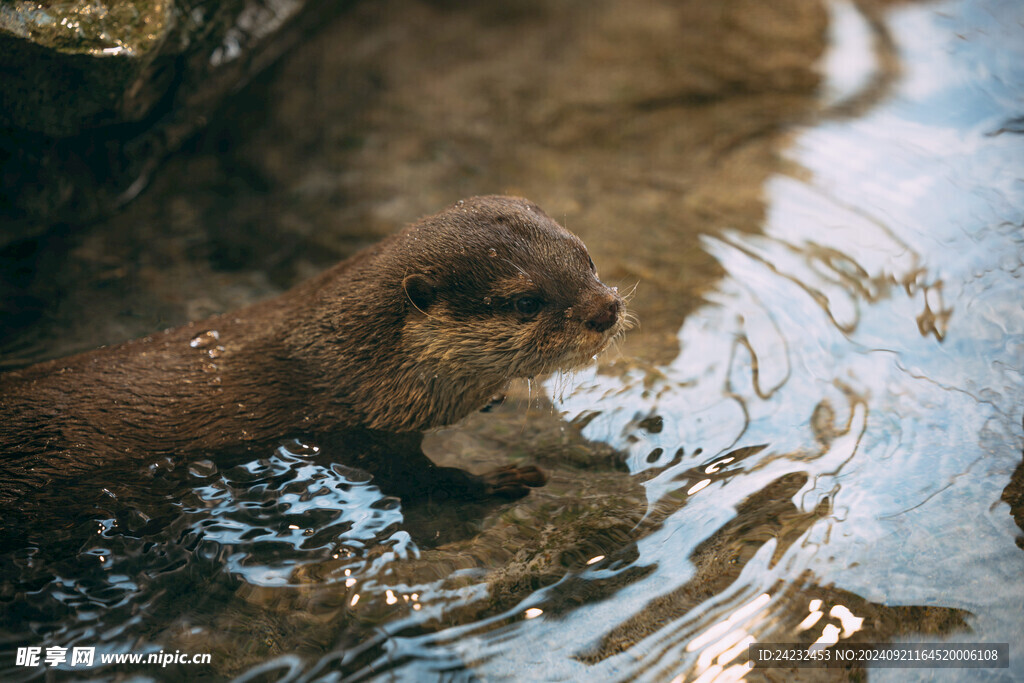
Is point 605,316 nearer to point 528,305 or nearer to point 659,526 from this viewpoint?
point 528,305

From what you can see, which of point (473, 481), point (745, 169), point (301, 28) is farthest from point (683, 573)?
point (301, 28)

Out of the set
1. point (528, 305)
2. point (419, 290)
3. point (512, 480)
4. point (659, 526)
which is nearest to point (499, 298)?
point (528, 305)

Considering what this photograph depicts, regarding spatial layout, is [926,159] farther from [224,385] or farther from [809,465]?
[224,385]

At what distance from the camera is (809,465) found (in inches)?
92.9

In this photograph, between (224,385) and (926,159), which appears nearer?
(224,385)

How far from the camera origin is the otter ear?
2.35 m

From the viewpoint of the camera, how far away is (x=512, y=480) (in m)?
2.38

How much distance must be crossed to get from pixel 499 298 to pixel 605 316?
0.31 m

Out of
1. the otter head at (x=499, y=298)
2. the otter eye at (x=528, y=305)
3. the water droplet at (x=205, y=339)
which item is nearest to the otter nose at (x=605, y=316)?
the otter head at (x=499, y=298)

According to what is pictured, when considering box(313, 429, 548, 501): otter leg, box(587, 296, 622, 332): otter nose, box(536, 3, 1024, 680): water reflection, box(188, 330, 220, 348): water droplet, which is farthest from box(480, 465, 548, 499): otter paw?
box(188, 330, 220, 348): water droplet

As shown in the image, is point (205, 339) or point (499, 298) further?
point (205, 339)

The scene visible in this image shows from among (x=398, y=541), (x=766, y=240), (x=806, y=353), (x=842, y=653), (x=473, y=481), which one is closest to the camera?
(x=842, y=653)

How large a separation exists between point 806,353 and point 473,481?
49.3 inches

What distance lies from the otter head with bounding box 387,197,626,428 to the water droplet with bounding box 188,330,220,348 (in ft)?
2.07
